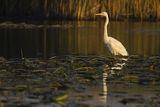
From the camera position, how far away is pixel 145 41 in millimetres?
20688

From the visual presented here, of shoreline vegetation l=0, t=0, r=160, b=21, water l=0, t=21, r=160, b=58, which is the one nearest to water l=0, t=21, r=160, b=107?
water l=0, t=21, r=160, b=58

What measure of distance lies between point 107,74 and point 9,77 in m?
1.89

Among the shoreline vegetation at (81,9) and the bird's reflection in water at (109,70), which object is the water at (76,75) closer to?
the bird's reflection in water at (109,70)

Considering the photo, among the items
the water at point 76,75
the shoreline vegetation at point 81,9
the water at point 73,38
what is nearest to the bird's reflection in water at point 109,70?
the water at point 76,75

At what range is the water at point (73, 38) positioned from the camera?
686 inches

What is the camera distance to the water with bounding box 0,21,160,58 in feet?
57.2

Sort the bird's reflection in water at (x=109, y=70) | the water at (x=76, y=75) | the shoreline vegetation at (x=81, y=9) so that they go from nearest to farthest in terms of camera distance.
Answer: the water at (x=76, y=75), the bird's reflection in water at (x=109, y=70), the shoreline vegetation at (x=81, y=9)

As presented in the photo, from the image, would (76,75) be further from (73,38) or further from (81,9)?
(81,9)

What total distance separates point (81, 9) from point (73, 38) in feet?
26.2

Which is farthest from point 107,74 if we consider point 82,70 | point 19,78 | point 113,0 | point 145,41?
point 113,0

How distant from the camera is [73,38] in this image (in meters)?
21.9

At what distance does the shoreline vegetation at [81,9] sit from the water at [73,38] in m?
0.52

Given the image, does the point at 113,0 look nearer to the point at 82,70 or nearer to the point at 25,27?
the point at 25,27

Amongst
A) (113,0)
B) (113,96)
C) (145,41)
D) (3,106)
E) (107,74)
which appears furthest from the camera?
(113,0)
